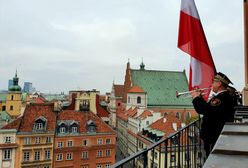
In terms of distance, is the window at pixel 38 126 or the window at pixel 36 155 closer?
the window at pixel 36 155

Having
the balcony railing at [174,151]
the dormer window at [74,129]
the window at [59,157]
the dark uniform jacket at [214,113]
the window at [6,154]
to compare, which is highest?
the dark uniform jacket at [214,113]

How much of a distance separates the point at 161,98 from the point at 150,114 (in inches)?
727

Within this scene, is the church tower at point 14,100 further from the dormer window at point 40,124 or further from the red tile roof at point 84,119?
the dormer window at point 40,124

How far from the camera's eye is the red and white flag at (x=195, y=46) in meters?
4.81

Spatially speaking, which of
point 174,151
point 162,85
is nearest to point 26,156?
point 174,151

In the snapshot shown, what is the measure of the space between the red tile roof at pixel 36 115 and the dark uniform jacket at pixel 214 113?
25.0m

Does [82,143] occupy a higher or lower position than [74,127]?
lower

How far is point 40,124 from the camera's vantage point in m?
26.0

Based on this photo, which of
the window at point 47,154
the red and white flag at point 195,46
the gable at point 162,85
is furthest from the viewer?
the gable at point 162,85

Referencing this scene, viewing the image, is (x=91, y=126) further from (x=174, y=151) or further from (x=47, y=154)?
(x=174, y=151)

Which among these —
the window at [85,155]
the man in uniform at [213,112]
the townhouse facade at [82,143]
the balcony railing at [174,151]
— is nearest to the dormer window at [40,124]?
the townhouse facade at [82,143]

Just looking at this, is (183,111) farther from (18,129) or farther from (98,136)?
(18,129)

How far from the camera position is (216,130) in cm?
305

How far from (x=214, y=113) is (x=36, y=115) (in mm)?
26184
